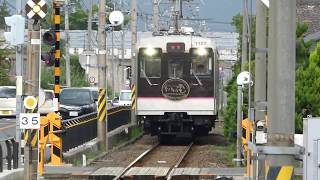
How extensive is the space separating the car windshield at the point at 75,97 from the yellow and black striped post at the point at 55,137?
16363mm

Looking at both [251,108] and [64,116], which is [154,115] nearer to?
[64,116]

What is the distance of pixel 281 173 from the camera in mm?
7559

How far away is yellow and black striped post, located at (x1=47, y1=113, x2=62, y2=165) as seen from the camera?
18.5m

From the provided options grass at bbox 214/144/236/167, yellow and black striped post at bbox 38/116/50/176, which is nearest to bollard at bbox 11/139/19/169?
yellow and black striped post at bbox 38/116/50/176

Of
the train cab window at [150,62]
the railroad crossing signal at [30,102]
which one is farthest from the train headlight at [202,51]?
the railroad crossing signal at [30,102]

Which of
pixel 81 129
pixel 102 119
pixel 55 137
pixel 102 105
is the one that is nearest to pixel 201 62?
pixel 102 105

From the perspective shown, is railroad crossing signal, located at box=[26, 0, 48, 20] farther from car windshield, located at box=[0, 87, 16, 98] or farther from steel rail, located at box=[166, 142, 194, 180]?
car windshield, located at box=[0, 87, 16, 98]

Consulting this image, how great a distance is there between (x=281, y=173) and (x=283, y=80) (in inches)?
35.3

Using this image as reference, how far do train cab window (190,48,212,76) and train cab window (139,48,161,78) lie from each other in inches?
46.2

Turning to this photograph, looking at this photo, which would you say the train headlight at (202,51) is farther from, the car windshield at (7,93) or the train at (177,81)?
the car windshield at (7,93)

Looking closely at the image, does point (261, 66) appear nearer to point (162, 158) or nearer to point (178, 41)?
point (162, 158)

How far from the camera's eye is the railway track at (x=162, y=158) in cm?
1926

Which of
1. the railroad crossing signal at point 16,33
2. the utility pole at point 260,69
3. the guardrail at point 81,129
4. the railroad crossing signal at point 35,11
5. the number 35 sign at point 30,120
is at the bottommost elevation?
the guardrail at point 81,129

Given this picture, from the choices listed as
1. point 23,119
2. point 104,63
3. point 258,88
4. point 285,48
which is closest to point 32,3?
point 23,119
